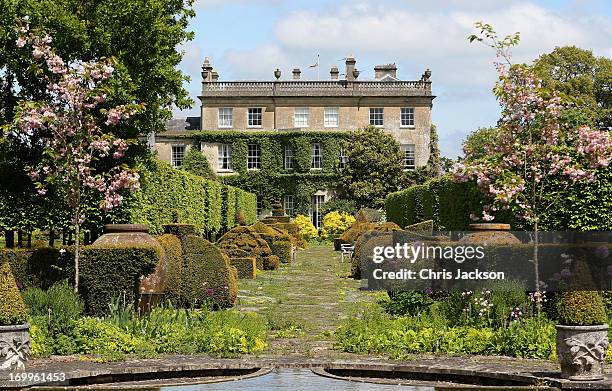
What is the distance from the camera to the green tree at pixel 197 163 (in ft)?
197

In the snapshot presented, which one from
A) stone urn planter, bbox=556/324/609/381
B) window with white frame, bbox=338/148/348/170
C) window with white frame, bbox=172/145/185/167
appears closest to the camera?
stone urn planter, bbox=556/324/609/381

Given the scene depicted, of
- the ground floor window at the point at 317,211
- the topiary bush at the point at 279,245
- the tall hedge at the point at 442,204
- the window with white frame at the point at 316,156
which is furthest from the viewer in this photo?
the window with white frame at the point at 316,156

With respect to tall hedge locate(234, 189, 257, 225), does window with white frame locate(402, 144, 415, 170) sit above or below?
above

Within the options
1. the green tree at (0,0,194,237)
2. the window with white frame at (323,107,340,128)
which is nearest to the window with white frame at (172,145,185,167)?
the window with white frame at (323,107,340,128)

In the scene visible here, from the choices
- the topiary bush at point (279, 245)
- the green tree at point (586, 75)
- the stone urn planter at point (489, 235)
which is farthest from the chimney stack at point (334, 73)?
the stone urn planter at point (489, 235)

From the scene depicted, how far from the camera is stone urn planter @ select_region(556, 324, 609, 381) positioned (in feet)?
29.8

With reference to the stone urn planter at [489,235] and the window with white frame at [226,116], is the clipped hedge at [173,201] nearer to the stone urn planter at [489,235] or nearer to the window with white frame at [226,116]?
the stone urn planter at [489,235]

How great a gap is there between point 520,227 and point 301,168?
40.3 m

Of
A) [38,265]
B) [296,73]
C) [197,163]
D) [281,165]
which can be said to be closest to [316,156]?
[281,165]

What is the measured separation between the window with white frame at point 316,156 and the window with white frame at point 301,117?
6.11 feet

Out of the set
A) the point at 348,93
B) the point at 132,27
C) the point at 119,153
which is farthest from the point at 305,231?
the point at 119,153

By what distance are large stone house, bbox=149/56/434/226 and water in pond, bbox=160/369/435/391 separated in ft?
170

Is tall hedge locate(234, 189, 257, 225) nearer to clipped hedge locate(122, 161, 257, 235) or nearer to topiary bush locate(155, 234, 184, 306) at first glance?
clipped hedge locate(122, 161, 257, 235)

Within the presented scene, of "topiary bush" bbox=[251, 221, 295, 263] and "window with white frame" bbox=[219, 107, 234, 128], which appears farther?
"window with white frame" bbox=[219, 107, 234, 128]
